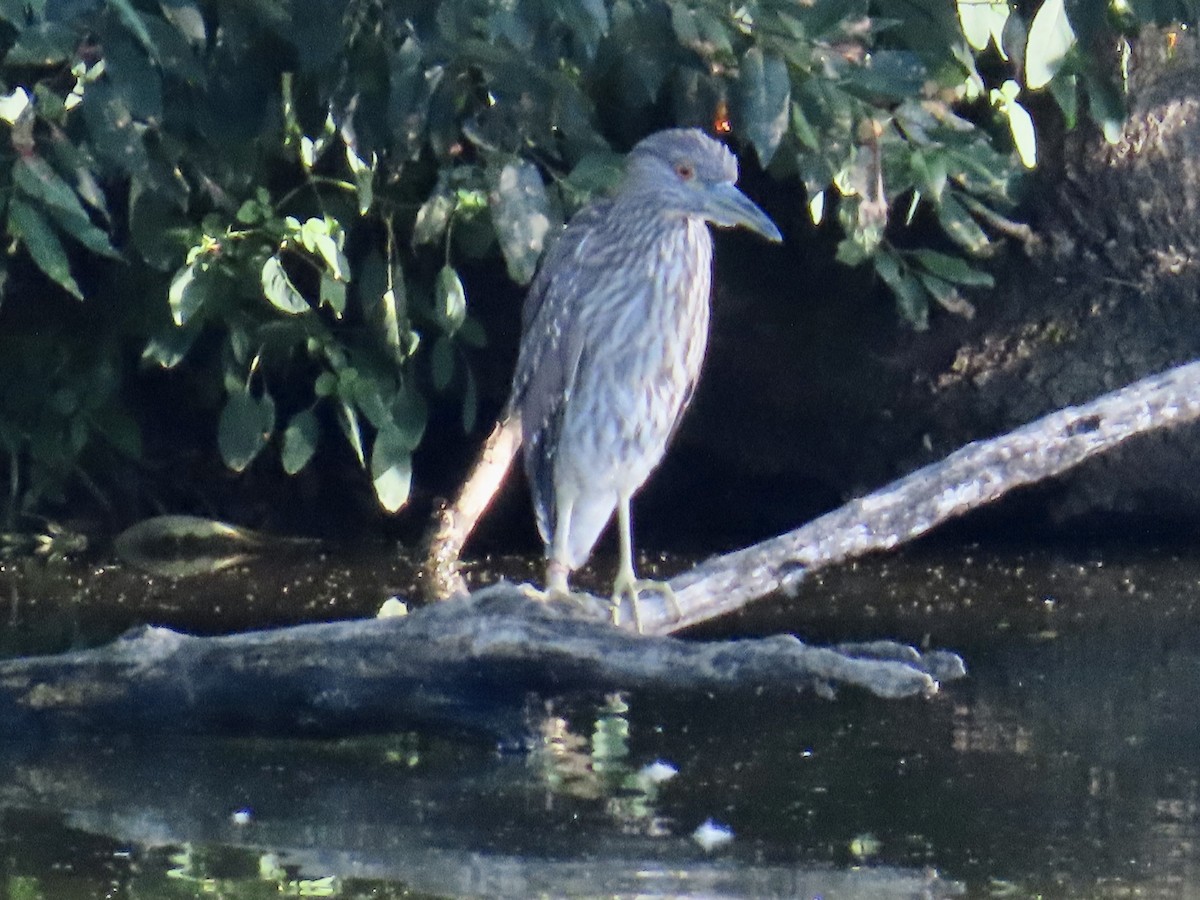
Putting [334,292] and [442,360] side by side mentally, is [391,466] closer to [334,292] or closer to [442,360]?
[442,360]

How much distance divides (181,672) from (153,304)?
2.30m

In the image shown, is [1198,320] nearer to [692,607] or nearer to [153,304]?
[692,607]

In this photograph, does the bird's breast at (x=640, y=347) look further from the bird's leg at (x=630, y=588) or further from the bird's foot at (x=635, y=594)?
the bird's foot at (x=635, y=594)

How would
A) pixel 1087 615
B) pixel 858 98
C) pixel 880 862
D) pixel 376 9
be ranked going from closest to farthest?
pixel 880 862
pixel 376 9
pixel 858 98
pixel 1087 615

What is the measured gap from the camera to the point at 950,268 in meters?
5.42

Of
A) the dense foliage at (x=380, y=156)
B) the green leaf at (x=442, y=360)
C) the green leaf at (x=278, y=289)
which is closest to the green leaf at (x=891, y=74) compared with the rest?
the dense foliage at (x=380, y=156)

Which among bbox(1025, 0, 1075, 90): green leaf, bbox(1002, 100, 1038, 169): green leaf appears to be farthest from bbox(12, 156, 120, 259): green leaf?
bbox(1002, 100, 1038, 169): green leaf

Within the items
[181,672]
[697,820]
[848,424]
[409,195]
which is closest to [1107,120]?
[848,424]

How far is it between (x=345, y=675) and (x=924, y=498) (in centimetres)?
140

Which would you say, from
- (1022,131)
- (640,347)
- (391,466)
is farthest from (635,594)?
(1022,131)

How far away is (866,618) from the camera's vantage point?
5301mm

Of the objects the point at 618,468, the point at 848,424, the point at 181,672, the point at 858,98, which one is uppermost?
the point at 858,98

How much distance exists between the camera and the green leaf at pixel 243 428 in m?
5.46

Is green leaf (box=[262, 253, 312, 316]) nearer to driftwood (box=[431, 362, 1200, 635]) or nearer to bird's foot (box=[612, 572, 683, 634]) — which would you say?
bird's foot (box=[612, 572, 683, 634])
